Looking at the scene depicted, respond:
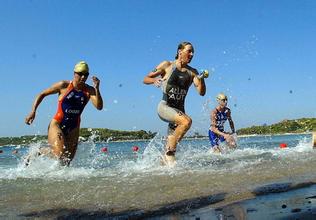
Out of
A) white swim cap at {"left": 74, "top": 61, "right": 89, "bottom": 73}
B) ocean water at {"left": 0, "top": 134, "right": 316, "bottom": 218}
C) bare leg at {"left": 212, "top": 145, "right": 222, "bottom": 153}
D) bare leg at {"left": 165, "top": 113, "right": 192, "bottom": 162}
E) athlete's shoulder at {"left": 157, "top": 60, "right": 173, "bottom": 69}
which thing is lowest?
ocean water at {"left": 0, "top": 134, "right": 316, "bottom": 218}

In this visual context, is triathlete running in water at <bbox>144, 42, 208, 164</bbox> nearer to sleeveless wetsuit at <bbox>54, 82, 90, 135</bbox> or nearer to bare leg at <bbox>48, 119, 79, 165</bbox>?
sleeveless wetsuit at <bbox>54, 82, 90, 135</bbox>

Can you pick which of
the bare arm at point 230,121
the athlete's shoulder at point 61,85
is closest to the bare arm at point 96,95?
the athlete's shoulder at point 61,85

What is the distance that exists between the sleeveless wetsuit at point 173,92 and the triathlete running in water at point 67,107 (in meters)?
1.26

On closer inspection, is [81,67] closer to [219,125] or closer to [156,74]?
[156,74]

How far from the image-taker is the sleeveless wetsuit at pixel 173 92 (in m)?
8.74

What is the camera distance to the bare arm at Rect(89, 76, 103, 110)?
27.8 ft

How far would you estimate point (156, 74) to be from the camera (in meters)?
8.93

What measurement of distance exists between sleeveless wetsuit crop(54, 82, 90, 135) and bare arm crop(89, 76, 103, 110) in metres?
0.11

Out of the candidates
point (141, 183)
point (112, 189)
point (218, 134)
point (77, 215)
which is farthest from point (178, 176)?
point (218, 134)

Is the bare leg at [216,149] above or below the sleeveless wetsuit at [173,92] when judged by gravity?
below

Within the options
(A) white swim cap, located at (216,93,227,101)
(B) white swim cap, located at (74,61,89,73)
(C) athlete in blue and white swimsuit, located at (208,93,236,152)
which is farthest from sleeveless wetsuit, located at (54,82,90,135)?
(A) white swim cap, located at (216,93,227,101)

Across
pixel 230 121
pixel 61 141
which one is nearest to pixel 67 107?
pixel 61 141

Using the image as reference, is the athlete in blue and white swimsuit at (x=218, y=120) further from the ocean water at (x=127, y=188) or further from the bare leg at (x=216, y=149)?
the ocean water at (x=127, y=188)

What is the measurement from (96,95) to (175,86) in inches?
61.8
